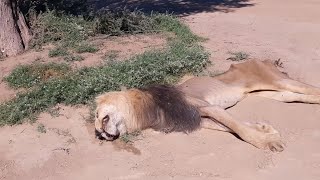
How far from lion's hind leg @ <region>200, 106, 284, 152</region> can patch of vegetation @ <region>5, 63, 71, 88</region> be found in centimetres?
252

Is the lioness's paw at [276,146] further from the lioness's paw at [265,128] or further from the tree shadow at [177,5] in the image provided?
the tree shadow at [177,5]

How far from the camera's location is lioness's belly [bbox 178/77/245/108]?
18.8ft

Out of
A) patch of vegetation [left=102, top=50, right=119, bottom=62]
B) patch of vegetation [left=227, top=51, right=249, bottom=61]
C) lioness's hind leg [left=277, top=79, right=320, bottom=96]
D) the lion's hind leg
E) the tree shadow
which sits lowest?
the tree shadow

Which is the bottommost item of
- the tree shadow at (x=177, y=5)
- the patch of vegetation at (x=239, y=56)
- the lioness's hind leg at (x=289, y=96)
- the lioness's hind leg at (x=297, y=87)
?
the tree shadow at (x=177, y=5)

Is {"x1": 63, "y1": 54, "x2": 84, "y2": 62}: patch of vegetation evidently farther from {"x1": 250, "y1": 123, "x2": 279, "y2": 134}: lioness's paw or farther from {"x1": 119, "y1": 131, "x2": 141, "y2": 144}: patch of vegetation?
{"x1": 250, "y1": 123, "x2": 279, "y2": 134}: lioness's paw

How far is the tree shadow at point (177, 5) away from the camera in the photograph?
12.0m

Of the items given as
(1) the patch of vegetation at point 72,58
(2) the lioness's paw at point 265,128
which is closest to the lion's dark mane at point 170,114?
(2) the lioness's paw at point 265,128

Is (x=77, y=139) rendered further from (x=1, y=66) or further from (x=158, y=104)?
(x=1, y=66)

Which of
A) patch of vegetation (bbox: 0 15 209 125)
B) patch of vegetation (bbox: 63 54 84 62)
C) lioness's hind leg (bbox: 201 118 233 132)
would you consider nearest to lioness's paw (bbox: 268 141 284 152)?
lioness's hind leg (bbox: 201 118 233 132)

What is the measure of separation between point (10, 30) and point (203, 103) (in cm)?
368

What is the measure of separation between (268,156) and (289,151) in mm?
243

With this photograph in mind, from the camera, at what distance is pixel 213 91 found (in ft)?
19.1

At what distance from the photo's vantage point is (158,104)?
17.2 ft

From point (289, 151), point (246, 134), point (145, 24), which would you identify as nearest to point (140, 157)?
point (246, 134)
